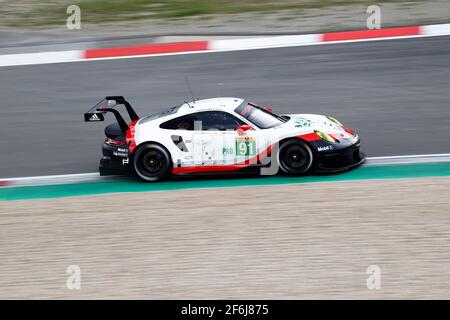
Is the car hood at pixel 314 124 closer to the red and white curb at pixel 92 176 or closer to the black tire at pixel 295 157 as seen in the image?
the black tire at pixel 295 157

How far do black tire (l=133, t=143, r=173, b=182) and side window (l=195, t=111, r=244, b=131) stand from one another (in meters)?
0.64

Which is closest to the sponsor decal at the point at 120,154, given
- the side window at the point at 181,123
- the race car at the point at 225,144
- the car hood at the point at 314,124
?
the race car at the point at 225,144

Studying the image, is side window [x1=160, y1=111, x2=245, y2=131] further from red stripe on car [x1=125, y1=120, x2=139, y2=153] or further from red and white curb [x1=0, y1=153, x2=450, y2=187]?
red and white curb [x1=0, y1=153, x2=450, y2=187]

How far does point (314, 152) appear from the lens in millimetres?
11648

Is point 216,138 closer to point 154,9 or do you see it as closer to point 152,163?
point 152,163

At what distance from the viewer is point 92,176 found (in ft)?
41.7

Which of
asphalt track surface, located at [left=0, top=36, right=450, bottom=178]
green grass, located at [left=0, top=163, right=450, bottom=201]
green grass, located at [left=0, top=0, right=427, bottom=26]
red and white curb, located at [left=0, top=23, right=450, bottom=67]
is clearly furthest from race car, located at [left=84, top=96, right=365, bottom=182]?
green grass, located at [left=0, top=0, right=427, bottom=26]

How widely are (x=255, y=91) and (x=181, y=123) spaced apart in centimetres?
389

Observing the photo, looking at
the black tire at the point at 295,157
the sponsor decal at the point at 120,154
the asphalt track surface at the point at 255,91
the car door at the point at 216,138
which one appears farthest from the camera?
the asphalt track surface at the point at 255,91

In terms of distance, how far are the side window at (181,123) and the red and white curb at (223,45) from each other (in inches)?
235

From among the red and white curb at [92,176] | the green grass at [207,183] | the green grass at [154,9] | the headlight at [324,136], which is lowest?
the green grass at [207,183]

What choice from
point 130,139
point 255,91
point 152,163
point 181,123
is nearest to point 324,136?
point 181,123

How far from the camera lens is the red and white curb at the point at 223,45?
58.1ft
